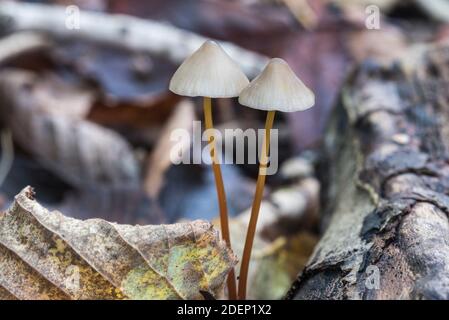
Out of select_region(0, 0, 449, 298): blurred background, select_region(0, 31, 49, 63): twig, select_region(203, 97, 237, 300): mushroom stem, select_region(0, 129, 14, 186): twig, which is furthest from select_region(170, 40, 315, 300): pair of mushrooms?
select_region(0, 31, 49, 63): twig

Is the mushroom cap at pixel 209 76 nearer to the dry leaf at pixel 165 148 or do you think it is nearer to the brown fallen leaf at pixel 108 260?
the brown fallen leaf at pixel 108 260

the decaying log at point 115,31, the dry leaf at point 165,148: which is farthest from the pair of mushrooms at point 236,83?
the decaying log at point 115,31

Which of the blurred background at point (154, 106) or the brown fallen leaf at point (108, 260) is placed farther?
the blurred background at point (154, 106)

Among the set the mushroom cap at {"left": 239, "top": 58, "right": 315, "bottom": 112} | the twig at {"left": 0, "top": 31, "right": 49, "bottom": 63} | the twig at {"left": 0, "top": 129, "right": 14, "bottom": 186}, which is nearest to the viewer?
the mushroom cap at {"left": 239, "top": 58, "right": 315, "bottom": 112}

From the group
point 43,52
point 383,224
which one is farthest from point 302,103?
point 43,52

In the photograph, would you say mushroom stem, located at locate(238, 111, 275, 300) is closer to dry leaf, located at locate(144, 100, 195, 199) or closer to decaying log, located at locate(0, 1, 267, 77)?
dry leaf, located at locate(144, 100, 195, 199)
